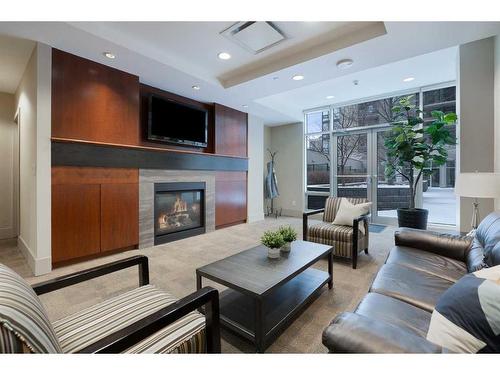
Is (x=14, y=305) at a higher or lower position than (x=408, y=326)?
higher

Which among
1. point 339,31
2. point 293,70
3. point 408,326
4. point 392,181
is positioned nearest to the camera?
point 408,326

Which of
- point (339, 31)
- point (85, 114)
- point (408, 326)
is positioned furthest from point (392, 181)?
point (85, 114)

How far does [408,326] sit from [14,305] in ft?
4.87

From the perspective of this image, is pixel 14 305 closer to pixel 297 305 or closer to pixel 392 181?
pixel 297 305

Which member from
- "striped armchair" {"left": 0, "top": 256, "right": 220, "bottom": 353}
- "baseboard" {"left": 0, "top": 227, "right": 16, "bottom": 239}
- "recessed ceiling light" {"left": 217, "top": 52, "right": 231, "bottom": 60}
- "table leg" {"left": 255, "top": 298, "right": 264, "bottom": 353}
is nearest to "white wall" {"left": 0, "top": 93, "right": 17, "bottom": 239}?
"baseboard" {"left": 0, "top": 227, "right": 16, "bottom": 239}

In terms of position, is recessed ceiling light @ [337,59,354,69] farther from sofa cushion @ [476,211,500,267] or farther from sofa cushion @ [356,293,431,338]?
sofa cushion @ [356,293,431,338]

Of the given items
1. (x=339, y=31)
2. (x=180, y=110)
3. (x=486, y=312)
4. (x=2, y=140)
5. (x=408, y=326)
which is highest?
(x=339, y=31)

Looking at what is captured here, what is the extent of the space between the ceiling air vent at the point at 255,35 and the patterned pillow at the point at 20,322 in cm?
265

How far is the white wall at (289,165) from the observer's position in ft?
20.5

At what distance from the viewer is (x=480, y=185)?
2.26 metres

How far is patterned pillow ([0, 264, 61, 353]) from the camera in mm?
608

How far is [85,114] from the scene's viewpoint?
2.94 m

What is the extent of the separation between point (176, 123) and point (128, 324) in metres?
3.44

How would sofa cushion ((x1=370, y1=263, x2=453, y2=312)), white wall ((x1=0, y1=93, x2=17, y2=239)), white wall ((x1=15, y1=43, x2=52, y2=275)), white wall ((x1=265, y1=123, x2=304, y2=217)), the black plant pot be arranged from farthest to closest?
white wall ((x1=265, y1=123, x2=304, y2=217)) → white wall ((x1=0, y1=93, x2=17, y2=239)) → the black plant pot → white wall ((x1=15, y1=43, x2=52, y2=275)) → sofa cushion ((x1=370, y1=263, x2=453, y2=312))
